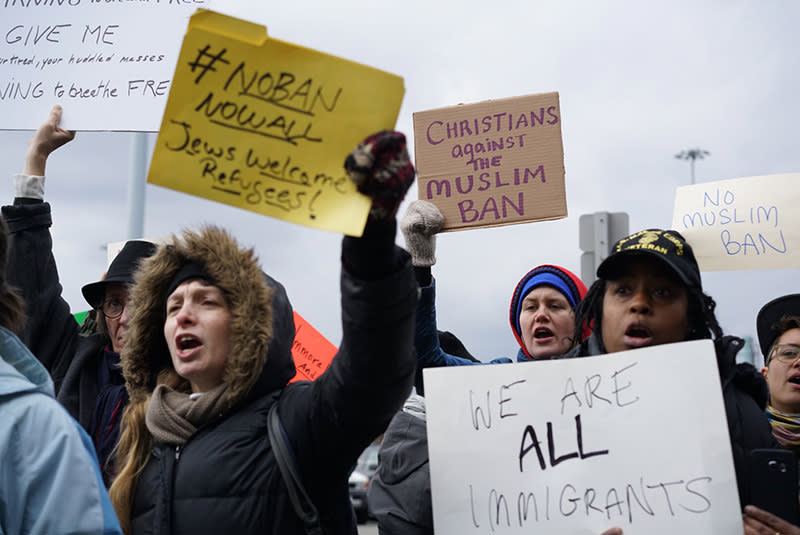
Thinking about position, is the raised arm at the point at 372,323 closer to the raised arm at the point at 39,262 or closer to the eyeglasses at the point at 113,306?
the raised arm at the point at 39,262

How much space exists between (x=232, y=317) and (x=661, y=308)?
1279 millimetres

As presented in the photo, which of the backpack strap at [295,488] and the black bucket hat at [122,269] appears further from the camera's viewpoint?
the black bucket hat at [122,269]

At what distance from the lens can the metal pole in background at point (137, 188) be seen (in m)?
8.06

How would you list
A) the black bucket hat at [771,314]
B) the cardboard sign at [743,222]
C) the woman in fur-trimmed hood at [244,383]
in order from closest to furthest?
the woman in fur-trimmed hood at [244,383] → the black bucket hat at [771,314] → the cardboard sign at [743,222]

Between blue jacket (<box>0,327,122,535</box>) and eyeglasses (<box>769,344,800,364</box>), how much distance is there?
2736mm

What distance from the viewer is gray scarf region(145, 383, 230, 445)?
7.89ft

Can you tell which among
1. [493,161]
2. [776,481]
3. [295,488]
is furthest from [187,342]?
[776,481]

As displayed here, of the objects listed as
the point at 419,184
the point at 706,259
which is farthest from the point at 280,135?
the point at 706,259

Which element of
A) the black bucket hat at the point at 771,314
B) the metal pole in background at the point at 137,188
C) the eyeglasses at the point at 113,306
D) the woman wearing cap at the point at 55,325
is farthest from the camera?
the metal pole in background at the point at 137,188

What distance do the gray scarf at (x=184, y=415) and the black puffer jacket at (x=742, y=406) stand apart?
141cm

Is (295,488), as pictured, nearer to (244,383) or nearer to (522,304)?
(244,383)

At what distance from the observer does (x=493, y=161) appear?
349 cm

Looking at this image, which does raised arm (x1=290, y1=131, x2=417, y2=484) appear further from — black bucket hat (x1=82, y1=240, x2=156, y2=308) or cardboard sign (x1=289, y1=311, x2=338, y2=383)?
cardboard sign (x1=289, y1=311, x2=338, y2=383)

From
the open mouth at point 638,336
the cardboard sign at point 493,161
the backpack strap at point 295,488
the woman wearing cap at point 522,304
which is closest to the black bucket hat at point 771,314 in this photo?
the woman wearing cap at point 522,304
